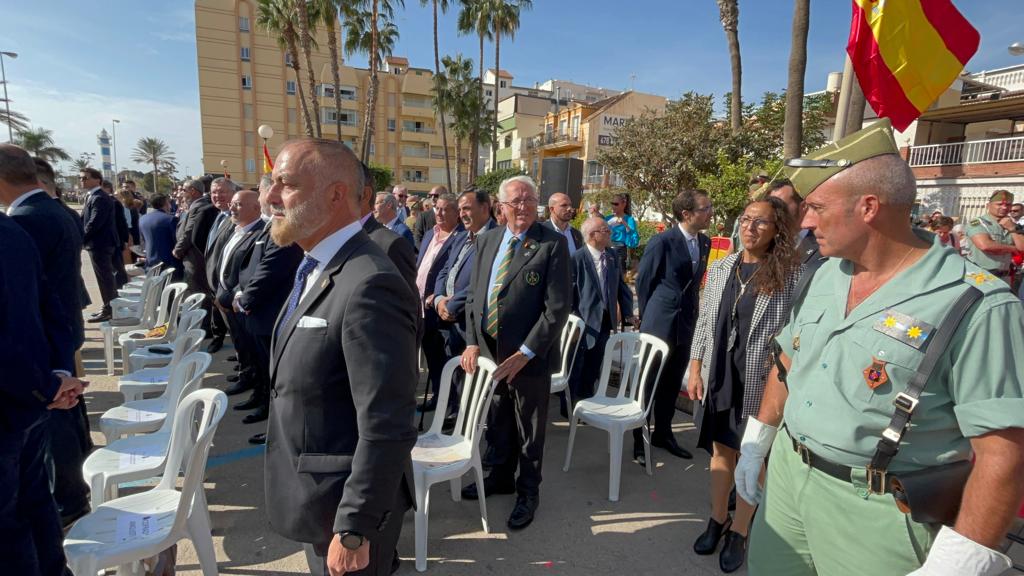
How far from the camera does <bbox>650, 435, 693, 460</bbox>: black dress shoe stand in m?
4.30

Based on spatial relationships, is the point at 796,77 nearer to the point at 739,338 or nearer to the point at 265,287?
the point at 739,338

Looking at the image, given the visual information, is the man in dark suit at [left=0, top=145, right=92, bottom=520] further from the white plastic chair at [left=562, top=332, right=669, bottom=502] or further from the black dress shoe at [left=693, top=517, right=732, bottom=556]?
Result: the black dress shoe at [left=693, top=517, right=732, bottom=556]

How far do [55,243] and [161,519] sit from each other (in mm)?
1969

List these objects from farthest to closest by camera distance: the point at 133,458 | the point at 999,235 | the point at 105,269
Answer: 1. the point at 105,269
2. the point at 999,235
3. the point at 133,458

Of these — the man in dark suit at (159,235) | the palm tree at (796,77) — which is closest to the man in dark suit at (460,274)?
the man in dark suit at (159,235)

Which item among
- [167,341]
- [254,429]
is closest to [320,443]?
[254,429]

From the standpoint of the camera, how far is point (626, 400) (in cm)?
403

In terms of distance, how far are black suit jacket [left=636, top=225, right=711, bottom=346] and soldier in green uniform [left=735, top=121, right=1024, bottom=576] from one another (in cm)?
235

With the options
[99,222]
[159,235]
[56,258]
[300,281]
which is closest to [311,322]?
[300,281]

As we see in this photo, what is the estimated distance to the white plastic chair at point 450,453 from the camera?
285 centimetres

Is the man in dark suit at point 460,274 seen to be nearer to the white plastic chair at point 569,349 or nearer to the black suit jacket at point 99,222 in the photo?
the white plastic chair at point 569,349

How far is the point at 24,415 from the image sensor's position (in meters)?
2.05

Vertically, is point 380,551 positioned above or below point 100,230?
below

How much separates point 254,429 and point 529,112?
4940cm
